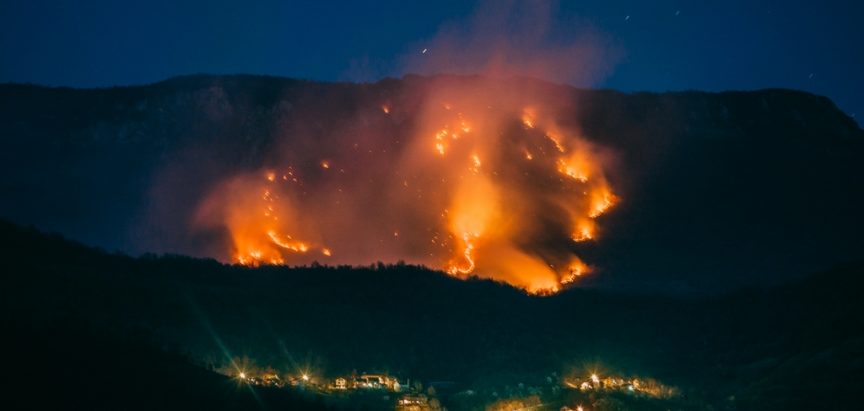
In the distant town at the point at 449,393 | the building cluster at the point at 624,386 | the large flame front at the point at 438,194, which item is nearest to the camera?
the distant town at the point at 449,393

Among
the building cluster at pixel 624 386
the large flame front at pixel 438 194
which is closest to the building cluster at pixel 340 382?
the building cluster at pixel 624 386

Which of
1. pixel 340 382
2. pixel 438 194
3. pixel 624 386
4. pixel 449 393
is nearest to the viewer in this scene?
pixel 340 382

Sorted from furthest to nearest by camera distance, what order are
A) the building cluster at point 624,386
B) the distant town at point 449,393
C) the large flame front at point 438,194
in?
the large flame front at point 438,194 < the building cluster at point 624,386 < the distant town at point 449,393

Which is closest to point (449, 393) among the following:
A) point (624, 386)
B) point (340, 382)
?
point (340, 382)

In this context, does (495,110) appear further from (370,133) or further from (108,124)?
(108,124)

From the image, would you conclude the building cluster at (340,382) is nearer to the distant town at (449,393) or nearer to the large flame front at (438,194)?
the distant town at (449,393)

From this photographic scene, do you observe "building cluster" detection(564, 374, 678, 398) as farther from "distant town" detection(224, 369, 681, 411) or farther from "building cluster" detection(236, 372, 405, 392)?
"building cluster" detection(236, 372, 405, 392)

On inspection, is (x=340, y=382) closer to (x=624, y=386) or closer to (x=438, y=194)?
(x=624, y=386)

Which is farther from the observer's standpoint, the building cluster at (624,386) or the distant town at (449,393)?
the building cluster at (624,386)
